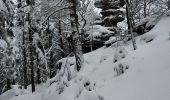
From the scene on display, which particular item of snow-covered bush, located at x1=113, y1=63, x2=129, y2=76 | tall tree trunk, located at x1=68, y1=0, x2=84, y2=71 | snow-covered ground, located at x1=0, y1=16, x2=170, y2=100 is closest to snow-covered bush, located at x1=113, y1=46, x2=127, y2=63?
snow-covered ground, located at x1=0, y1=16, x2=170, y2=100

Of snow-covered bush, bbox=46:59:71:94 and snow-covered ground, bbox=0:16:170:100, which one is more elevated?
snow-covered ground, bbox=0:16:170:100

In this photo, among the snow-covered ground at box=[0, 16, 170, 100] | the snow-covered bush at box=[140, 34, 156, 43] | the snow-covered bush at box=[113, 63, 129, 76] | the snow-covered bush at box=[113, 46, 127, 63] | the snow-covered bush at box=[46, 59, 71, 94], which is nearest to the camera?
the snow-covered ground at box=[0, 16, 170, 100]

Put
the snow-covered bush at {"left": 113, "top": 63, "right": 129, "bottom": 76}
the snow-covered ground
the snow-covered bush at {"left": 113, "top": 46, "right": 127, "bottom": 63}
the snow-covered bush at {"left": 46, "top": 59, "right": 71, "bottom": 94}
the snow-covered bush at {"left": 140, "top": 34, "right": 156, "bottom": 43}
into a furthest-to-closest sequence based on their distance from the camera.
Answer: the snow-covered bush at {"left": 140, "top": 34, "right": 156, "bottom": 43} → the snow-covered bush at {"left": 46, "top": 59, "right": 71, "bottom": 94} → the snow-covered bush at {"left": 113, "top": 46, "right": 127, "bottom": 63} → the snow-covered bush at {"left": 113, "top": 63, "right": 129, "bottom": 76} → the snow-covered ground

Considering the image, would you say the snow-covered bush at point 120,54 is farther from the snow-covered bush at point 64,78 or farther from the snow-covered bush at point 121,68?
the snow-covered bush at point 64,78

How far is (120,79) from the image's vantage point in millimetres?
9258

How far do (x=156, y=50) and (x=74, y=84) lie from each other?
384 cm

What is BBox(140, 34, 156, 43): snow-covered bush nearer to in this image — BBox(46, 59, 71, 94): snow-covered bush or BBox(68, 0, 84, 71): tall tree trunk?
BBox(68, 0, 84, 71): tall tree trunk

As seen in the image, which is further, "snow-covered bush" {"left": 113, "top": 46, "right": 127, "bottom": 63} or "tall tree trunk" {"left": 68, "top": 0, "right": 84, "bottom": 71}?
"tall tree trunk" {"left": 68, "top": 0, "right": 84, "bottom": 71}

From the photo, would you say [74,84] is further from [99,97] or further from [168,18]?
[168,18]

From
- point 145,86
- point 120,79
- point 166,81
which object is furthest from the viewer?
point 120,79

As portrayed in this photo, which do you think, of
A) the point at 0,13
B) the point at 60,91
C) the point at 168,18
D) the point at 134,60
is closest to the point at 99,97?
the point at 134,60

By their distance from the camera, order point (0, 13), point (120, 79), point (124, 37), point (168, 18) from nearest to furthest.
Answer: point (120, 79) → point (0, 13) → point (168, 18) → point (124, 37)

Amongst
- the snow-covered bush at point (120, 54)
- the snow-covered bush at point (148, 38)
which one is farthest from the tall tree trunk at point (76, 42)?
the snow-covered bush at point (148, 38)

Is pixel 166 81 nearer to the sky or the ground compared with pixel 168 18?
nearer to the ground
